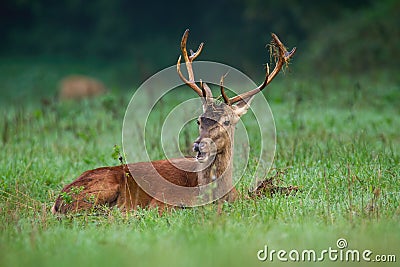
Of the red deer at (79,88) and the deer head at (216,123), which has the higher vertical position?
the red deer at (79,88)

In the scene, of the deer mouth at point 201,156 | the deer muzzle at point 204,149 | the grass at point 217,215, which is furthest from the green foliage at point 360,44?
the deer mouth at point 201,156

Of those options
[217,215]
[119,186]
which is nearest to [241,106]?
[119,186]

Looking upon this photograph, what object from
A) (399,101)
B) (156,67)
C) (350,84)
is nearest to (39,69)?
(156,67)

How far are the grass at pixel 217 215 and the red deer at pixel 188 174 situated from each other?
292 millimetres

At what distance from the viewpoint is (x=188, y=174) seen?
7363 millimetres

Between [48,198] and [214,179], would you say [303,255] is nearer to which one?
[214,179]

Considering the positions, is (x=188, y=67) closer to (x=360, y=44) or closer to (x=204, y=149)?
(x=204, y=149)

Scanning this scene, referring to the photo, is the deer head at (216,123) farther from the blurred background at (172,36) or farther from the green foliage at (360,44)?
the green foliage at (360,44)

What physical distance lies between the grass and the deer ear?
0.75 m

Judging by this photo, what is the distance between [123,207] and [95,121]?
5.98m

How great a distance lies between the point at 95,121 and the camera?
42.6 ft

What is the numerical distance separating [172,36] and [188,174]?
80.3ft

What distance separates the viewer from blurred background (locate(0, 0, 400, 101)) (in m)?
21.0

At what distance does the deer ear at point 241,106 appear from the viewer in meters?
7.17
